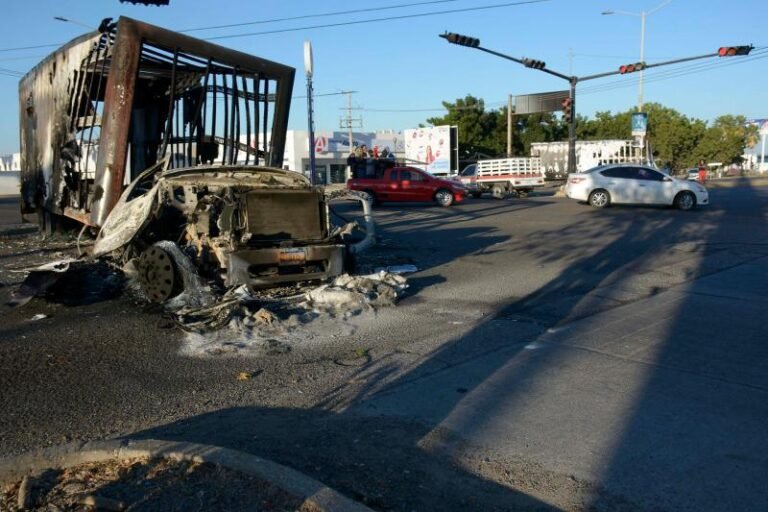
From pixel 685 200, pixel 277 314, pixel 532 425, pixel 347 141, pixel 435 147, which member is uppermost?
pixel 347 141

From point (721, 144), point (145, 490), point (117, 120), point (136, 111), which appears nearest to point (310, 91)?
point (136, 111)

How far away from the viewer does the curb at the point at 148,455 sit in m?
3.49

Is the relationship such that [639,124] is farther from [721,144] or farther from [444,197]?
[721,144]

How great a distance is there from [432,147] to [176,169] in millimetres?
38173

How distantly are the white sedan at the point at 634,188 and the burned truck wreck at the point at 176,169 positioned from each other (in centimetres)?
1455

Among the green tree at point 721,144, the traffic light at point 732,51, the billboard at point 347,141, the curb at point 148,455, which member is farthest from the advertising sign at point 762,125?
the curb at point 148,455

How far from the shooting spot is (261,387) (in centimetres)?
559

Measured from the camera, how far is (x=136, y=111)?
13.6 meters

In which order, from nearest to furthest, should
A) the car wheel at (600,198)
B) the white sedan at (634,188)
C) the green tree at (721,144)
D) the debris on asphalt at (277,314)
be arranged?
1. the debris on asphalt at (277,314)
2. the white sedan at (634,188)
3. the car wheel at (600,198)
4. the green tree at (721,144)

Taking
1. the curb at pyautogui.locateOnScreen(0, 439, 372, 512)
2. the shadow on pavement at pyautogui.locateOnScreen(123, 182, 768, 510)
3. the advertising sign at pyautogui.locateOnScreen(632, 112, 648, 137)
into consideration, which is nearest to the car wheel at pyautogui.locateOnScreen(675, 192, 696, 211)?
the advertising sign at pyautogui.locateOnScreen(632, 112, 648, 137)

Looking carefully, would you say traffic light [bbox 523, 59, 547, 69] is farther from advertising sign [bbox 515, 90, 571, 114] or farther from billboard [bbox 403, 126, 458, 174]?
advertising sign [bbox 515, 90, 571, 114]

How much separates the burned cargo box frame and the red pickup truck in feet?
44.5

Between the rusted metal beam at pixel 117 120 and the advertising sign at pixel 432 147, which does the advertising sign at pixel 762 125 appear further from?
the rusted metal beam at pixel 117 120

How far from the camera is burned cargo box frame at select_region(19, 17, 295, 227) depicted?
10148 millimetres
